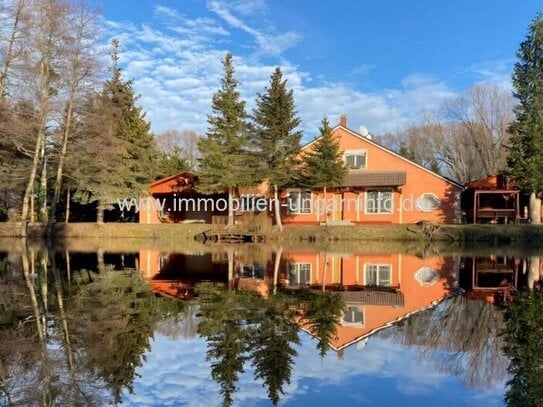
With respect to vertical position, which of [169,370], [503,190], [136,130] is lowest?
[169,370]

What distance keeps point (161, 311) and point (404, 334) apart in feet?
12.9

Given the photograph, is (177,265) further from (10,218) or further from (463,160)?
(463,160)

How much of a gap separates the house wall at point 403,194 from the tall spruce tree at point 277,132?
3.95 meters

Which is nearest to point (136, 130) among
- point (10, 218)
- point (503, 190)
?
point (10, 218)

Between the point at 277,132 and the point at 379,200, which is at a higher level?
the point at 277,132

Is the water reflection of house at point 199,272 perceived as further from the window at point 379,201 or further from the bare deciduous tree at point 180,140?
the bare deciduous tree at point 180,140

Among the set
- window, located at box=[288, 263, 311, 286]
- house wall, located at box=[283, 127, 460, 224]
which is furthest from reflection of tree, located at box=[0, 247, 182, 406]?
house wall, located at box=[283, 127, 460, 224]

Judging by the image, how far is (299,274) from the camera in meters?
12.9

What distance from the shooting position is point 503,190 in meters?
30.4

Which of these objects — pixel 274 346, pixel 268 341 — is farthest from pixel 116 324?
pixel 274 346

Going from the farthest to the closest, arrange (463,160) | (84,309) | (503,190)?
(463,160) → (503,190) → (84,309)

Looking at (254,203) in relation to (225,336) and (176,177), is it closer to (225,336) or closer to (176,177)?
(176,177)

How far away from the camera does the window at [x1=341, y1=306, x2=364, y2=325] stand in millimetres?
7191

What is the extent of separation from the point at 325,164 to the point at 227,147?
648 centimetres
